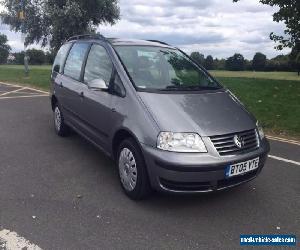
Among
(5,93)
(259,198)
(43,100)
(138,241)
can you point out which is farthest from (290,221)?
(5,93)

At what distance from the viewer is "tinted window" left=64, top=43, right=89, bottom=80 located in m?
5.92

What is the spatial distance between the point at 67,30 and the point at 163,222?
2200 centimetres

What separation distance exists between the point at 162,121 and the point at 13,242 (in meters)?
1.83

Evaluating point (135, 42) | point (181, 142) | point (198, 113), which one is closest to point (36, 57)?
point (135, 42)

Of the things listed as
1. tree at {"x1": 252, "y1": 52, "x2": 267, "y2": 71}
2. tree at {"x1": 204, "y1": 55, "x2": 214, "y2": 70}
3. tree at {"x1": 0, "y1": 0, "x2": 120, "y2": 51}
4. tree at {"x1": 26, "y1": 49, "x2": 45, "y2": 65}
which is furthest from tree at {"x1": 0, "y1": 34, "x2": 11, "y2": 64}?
tree at {"x1": 252, "y1": 52, "x2": 267, "y2": 71}

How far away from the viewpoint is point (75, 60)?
621 centimetres

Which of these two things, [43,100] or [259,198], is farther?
[43,100]

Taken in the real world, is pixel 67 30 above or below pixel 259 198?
above

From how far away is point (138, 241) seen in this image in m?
3.50

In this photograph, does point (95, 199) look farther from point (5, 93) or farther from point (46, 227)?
→ point (5, 93)

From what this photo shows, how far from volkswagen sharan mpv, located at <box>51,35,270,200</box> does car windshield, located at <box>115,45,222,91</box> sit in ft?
0.04

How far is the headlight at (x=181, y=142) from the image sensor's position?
3.85 m

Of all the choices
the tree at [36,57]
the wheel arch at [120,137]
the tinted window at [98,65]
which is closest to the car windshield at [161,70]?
the tinted window at [98,65]

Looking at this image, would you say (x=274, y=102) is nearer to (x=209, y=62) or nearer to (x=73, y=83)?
Answer: (x=73, y=83)
